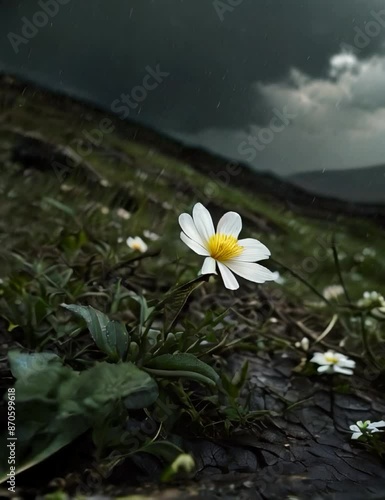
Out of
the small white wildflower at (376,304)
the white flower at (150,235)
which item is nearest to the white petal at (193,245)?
the small white wildflower at (376,304)

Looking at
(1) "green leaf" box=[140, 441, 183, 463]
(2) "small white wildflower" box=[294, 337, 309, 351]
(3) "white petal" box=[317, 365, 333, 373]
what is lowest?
(2) "small white wildflower" box=[294, 337, 309, 351]

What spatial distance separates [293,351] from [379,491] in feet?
1.55

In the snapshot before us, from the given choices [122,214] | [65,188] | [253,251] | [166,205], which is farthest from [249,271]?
[166,205]

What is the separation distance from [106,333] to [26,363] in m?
0.10

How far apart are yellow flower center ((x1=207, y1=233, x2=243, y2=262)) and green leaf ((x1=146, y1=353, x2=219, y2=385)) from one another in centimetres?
12

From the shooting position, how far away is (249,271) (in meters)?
0.70

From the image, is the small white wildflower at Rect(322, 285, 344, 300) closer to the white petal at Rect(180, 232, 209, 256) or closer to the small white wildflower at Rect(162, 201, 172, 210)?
the small white wildflower at Rect(162, 201, 172, 210)

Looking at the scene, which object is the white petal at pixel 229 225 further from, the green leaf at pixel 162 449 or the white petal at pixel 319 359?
the white petal at pixel 319 359

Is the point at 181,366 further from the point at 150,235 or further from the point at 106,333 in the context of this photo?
the point at 150,235

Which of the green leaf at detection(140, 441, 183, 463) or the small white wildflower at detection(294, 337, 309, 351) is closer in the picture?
the green leaf at detection(140, 441, 183, 463)

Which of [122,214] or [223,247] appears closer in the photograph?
[223,247]

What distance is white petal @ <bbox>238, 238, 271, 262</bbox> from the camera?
71 centimetres

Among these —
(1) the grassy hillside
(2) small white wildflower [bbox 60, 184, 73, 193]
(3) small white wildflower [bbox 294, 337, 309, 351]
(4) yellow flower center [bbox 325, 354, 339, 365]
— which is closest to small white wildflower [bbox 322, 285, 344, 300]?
(1) the grassy hillside

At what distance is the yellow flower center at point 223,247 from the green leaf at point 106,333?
0.44 ft
